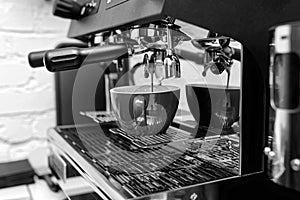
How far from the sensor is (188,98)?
503 millimetres

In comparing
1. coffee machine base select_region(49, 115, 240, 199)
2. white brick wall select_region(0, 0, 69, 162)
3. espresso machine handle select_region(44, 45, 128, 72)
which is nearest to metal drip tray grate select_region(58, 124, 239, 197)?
coffee machine base select_region(49, 115, 240, 199)

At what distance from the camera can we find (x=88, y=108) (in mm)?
662

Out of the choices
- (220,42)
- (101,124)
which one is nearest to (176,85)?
(220,42)

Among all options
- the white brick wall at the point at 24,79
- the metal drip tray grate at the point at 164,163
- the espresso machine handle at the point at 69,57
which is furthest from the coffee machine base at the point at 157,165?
the white brick wall at the point at 24,79

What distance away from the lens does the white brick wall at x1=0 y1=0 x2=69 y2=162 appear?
862 millimetres

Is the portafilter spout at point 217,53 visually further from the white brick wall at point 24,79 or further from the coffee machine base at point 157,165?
the white brick wall at point 24,79

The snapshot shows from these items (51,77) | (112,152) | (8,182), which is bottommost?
(8,182)

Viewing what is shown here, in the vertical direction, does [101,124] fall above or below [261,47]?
below

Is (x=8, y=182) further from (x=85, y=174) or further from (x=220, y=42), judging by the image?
(x=220, y=42)

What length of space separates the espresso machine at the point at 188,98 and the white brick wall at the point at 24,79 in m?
0.40

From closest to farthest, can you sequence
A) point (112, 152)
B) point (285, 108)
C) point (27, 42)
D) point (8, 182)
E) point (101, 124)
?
point (285, 108) → point (112, 152) → point (101, 124) → point (8, 182) → point (27, 42)

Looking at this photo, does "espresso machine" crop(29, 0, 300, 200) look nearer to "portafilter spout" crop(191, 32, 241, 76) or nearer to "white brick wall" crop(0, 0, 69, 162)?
"portafilter spout" crop(191, 32, 241, 76)

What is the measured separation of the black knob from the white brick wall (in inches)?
13.2

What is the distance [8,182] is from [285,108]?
23.7 inches
